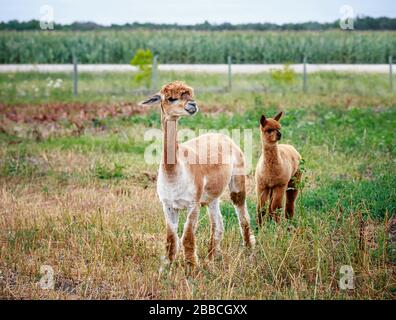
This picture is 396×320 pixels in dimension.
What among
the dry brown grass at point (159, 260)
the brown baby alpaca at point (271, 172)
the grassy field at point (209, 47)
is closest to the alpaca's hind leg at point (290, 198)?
the brown baby alpaca at point (271, 172)

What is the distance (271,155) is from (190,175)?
200 centimetres

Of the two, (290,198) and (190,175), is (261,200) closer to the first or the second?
(290,198)

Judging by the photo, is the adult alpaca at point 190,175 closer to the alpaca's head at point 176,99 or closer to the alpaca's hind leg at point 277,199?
the alpaca's head at point 176,99

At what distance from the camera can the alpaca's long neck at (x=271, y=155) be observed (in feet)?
27.1

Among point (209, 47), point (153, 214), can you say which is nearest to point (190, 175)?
point (153, 214)

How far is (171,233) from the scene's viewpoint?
670 centimetres

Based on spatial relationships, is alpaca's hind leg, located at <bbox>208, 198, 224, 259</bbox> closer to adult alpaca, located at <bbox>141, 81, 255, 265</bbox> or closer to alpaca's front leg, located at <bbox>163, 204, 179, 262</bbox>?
adult alpaca, located at <bbox>141, 81, 255, 265</bbox>

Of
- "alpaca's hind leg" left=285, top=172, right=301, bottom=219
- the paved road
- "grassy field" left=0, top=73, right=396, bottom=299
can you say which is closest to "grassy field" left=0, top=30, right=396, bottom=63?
the paved road

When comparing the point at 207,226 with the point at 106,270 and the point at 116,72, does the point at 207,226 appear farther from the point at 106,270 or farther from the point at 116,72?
the point at 116,72

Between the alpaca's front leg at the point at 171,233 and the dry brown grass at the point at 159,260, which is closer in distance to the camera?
the dry brown grass at the point at 159,260

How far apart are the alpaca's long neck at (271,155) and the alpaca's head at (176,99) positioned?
2293 mm

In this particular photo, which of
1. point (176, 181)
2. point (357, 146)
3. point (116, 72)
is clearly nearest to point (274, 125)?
point (176, 181)

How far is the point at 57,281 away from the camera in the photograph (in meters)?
6.76

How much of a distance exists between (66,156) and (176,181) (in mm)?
6911
